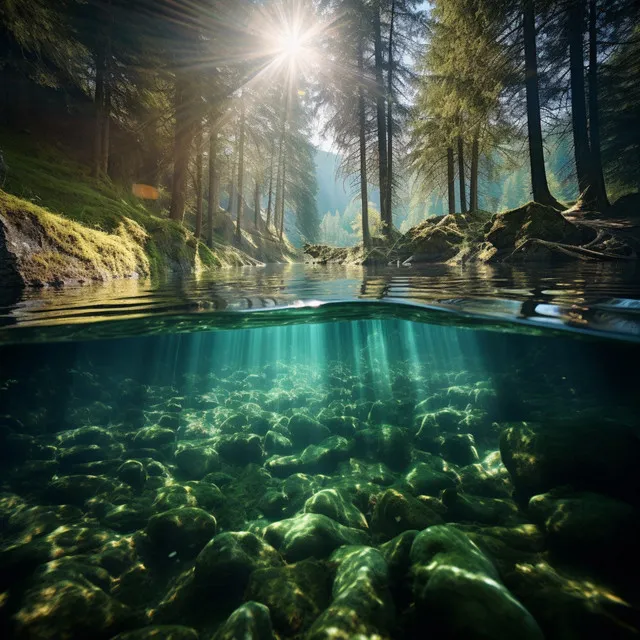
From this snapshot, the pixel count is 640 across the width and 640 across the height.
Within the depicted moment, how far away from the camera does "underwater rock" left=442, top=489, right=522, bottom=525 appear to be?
4.33 metres

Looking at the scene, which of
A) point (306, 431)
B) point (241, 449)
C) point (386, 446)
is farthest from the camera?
point (306, 431)

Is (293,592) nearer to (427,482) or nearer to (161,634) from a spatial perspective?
(161,634)

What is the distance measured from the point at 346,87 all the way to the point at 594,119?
12577mm

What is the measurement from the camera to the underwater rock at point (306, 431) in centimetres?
796

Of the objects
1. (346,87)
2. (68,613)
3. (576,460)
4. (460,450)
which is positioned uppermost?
(346,87)

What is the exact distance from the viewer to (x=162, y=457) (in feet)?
23.1

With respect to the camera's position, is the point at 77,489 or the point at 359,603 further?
the point at 77,489

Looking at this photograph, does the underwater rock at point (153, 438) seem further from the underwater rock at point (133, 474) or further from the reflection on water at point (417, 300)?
the reflection on water at point (417, 300)

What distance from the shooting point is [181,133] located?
54.4 ft

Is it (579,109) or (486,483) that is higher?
(579,109)

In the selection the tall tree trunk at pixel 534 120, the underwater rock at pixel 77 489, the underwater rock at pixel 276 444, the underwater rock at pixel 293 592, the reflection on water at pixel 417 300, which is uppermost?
the tall tree trunk at pixel 534 120

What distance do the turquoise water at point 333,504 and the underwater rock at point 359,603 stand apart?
0.05ft

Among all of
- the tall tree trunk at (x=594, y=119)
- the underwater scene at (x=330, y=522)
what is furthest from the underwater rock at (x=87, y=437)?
the tall tree trunk at (x=594, y=119)

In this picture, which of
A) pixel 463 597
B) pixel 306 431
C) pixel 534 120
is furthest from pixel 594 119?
pixel 463 597
